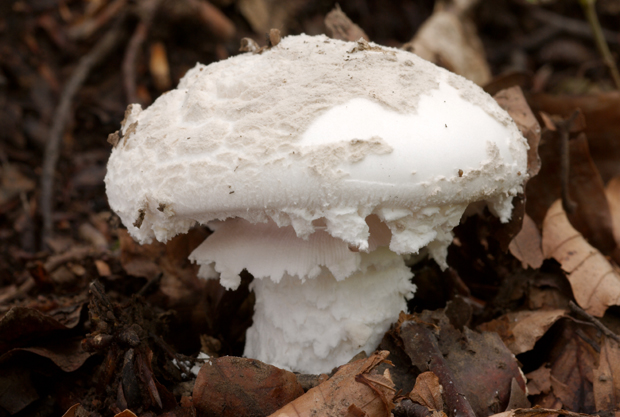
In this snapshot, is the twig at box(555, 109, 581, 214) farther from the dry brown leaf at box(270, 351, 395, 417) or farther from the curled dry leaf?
the dry brown leaf at box(270, 351, 395, 417)

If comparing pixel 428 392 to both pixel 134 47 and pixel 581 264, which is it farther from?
pixel 134 47

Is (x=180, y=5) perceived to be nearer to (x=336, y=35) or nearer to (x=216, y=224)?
(x=336, y=35)

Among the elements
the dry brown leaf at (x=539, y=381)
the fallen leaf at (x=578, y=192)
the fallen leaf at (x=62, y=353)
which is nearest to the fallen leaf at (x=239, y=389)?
the fallen leaf at (x=62, y=353)

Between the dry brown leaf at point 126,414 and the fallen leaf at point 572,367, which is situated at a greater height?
the dry brown leaf at point 126,414

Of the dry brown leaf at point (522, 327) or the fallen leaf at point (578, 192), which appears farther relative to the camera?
the fallen leaf at point (578, 192)

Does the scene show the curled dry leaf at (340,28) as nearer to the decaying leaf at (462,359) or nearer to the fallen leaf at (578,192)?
the fallen leaf at (578,192)

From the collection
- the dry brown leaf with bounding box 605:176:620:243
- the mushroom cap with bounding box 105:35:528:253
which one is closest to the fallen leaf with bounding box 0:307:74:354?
the mushroom cap with bounding box 105:35:528:253
